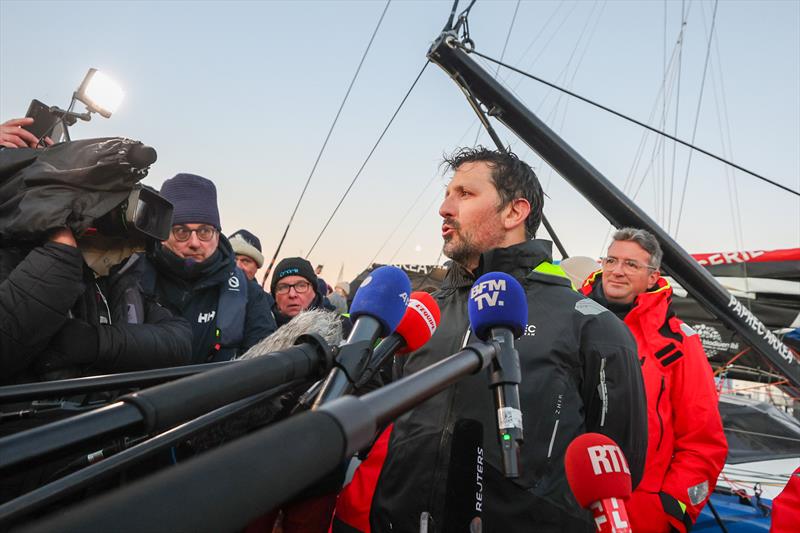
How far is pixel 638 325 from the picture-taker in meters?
2.84

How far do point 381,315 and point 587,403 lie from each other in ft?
3.27

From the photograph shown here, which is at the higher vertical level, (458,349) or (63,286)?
(458,349)

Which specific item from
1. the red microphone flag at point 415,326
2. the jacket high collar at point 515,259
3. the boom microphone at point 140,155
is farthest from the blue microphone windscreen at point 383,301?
the boom microphone at point 140,155

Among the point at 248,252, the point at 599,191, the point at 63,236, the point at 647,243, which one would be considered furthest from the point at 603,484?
the point at 599,191

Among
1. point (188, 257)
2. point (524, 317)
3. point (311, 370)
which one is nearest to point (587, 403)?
point (524, 317)

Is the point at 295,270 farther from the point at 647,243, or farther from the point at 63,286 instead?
the point at 647,243

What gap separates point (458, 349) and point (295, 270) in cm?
225

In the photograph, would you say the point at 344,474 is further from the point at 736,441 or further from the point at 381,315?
the point at 736,441

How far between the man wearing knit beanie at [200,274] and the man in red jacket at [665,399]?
2282 millimetres

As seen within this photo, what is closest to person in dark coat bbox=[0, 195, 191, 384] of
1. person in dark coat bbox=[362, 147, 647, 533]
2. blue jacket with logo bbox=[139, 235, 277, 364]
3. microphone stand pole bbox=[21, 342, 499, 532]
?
blue jacket with logo bbox=[139, 235, 277, 364]

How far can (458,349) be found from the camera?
1637 millimetres

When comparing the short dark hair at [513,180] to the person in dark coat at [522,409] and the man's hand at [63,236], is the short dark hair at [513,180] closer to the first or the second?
the person in dark coat at [522,409]

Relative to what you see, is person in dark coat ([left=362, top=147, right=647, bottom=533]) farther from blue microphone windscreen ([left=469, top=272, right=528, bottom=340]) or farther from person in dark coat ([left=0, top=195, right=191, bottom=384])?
person in dark coat ([left=0, top=195, right=191, bottom=384])

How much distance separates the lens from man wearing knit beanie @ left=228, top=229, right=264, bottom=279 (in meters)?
3.96
